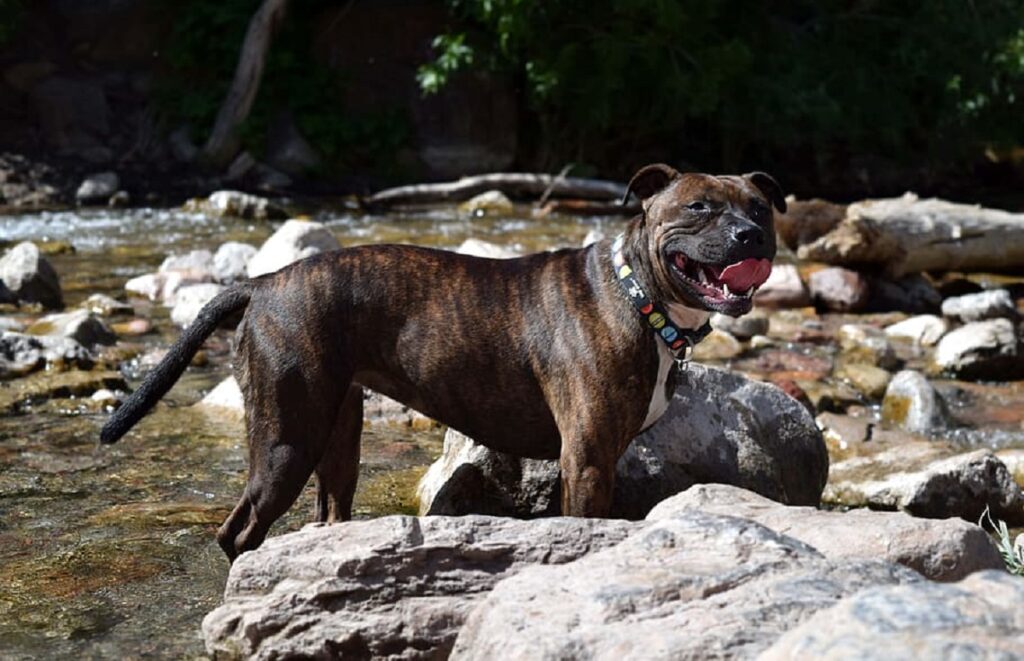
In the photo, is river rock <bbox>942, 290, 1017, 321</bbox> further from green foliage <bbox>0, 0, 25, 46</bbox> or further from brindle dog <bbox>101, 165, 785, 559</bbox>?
green foliage <bbox>0, 0, 25, 46</bbox>

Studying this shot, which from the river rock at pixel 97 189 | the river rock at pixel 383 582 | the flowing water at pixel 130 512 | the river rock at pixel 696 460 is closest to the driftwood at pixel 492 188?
the river rock at pixel 97 189

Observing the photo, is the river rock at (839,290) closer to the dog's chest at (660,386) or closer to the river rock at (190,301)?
the river rock at (190,301)

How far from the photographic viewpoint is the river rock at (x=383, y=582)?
4.09 meters

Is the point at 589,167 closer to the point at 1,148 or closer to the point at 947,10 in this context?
the point at 947,10

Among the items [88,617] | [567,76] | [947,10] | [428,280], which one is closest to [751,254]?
[428,280]

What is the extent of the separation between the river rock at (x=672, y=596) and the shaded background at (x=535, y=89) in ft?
51.7

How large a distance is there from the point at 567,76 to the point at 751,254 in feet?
49.3

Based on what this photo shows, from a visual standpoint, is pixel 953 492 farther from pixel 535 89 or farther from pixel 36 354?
pixel 535 89

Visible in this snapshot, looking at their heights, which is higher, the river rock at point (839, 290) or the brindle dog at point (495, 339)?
the brindle dog at point (495, 339)

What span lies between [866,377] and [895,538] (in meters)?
5.48

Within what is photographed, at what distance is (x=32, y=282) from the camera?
38.5 ft

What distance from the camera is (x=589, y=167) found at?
20.3 m

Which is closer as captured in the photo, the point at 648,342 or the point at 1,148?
the point at 648,342

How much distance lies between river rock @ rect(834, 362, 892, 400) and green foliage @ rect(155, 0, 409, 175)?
455 inches
